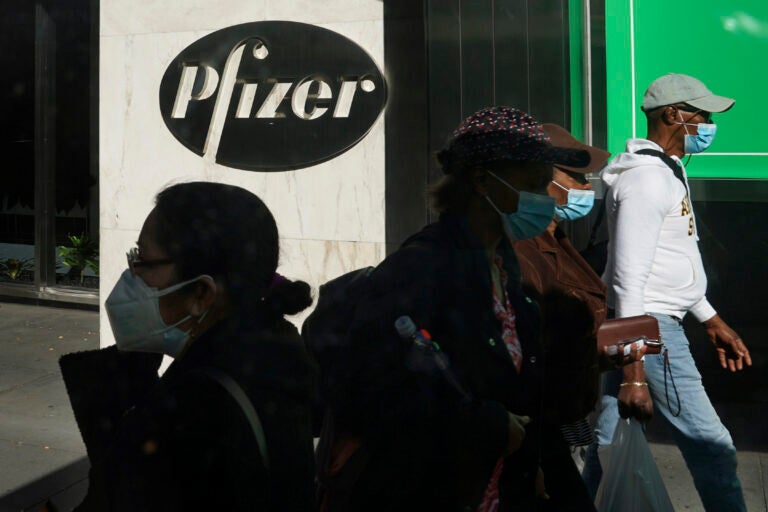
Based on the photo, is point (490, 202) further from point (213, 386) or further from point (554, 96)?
point (554, 96)

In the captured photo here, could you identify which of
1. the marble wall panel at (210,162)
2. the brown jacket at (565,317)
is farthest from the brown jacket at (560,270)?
the marble wall panel at (210,162)

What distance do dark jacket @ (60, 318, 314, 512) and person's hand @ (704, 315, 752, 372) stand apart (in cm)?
237

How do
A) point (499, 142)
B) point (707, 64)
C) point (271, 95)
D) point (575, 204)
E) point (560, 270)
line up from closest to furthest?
point (499, 142) < point (560, 270) < point (575, 204) < point (707, 64) < point (271, 95)

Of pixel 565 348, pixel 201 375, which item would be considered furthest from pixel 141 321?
pixel 565 348

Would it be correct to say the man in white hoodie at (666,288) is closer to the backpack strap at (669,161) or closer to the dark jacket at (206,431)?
the backpack strap at (669,161)

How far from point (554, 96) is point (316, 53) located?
1.70 m

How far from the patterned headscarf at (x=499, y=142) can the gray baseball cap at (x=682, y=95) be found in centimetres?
146

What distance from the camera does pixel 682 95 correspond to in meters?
3.88

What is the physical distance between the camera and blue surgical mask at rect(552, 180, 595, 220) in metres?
3.81

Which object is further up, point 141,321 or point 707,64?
point 707,64

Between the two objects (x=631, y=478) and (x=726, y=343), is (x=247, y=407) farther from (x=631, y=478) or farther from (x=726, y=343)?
(x=726, y=343)

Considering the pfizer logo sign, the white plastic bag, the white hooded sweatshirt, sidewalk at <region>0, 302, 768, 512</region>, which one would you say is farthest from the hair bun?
the pfizer logo sign

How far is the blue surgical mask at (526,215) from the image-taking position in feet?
8.47

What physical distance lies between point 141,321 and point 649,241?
2.08 metres
